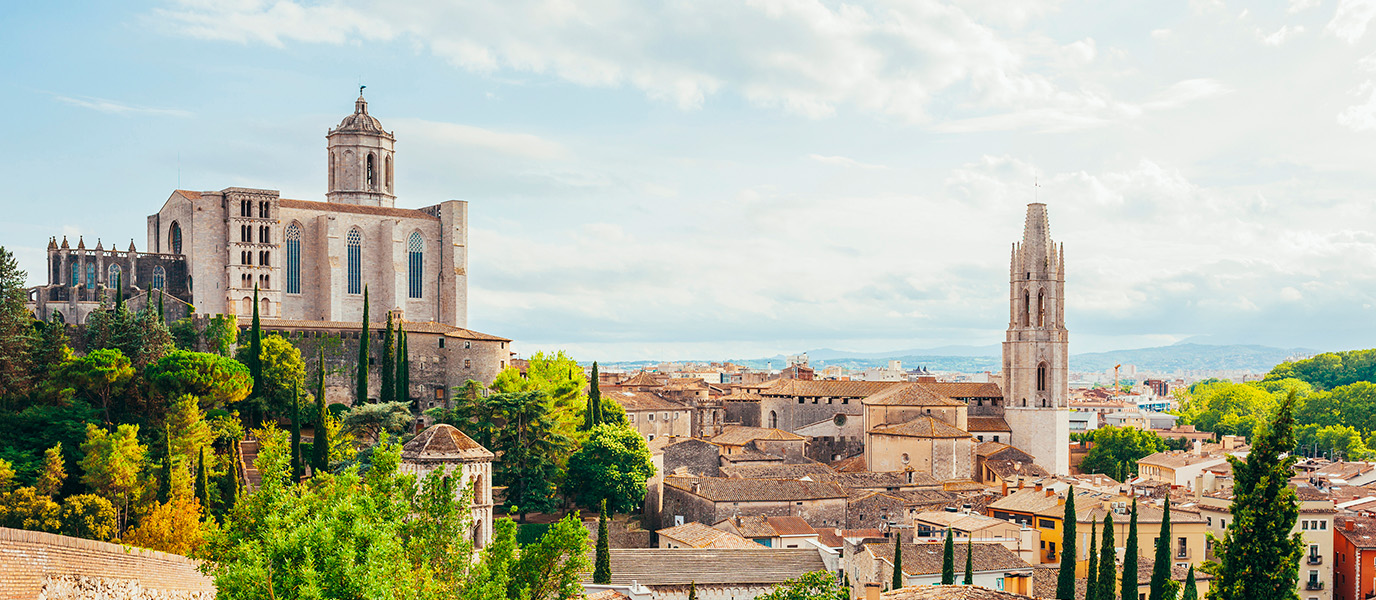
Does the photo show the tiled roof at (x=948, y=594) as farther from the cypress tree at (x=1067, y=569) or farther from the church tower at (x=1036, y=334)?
the church tower at (x=1036, y=334)

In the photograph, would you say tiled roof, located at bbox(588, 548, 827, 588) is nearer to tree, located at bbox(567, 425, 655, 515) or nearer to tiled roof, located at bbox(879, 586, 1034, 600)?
tree, located at bbox(567, 425, 655, 515)

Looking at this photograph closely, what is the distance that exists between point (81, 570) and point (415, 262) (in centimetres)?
4582

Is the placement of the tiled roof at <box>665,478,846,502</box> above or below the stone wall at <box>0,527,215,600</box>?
below

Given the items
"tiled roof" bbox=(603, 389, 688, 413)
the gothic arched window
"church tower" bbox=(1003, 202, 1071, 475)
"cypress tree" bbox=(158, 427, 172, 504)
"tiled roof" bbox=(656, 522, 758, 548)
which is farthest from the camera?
"church tower" bbox=(1003, 202, 1071, 475)

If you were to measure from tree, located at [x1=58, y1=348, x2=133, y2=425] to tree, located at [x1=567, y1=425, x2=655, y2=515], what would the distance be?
14.4 m

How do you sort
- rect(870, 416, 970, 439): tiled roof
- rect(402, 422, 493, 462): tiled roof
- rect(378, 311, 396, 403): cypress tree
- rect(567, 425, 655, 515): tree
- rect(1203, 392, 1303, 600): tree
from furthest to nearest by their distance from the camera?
rect(870, 416, 970, 439): tiled roof
rect(378, 311, 396, 403): cypress tree
rect(567, 425, 655, 515): tree
rect(402, 422, 493, 462): tiled roof
rect(1203, 392, 1303, 600): tree

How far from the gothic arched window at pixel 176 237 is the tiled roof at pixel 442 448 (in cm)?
2979

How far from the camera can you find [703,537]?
131ft

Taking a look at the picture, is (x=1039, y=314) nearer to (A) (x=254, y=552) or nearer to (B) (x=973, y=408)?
(B) (x=973, y=408)

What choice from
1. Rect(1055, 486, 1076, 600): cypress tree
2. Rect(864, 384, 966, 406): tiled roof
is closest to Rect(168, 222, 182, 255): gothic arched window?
Rect(864, 384, 966, 406): tiled roof

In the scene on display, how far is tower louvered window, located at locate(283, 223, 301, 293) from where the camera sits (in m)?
58.3

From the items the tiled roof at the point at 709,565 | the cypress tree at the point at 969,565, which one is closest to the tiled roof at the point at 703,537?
the tiled roof at the point at 709,565

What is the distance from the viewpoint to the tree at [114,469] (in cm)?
3166

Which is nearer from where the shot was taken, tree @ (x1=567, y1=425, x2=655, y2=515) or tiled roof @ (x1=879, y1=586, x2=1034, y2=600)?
tiled roof @ (x1=879, y1=586, x2=1034, y2=600)
